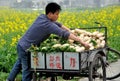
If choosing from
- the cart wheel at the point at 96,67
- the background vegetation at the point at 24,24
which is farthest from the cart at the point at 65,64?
the background vegetation at the point at 24,24

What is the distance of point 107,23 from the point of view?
16.0 meters

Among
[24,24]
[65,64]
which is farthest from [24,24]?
[65,64]

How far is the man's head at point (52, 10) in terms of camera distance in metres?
7.23

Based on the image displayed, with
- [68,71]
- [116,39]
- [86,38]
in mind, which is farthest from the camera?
[116,39]

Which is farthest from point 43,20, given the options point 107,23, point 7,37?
point 107,23

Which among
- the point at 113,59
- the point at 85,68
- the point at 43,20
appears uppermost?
the point at 43,20

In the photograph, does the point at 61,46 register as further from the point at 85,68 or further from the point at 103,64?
the point at 103,64

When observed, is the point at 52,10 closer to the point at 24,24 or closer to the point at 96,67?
the point at 96,67

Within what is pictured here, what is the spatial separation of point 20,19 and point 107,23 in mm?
3109

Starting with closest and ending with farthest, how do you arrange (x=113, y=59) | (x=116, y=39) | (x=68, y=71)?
(x=68, y=71) < (x=113, y=59) < (x=116, y=39)

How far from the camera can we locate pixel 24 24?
1429 cm

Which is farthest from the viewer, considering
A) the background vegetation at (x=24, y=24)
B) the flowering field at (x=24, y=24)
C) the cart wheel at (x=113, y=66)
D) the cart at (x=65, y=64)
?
the flowering field at (x=24, y=24)

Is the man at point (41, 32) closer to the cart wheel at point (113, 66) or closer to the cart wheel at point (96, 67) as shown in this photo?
the cart wheel at point (96, 67)

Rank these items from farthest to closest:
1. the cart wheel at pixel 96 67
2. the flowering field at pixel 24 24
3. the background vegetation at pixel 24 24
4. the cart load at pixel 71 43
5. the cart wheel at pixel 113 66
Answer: the flowering field at pixel 24 24 < the background vegetation at pixel 24 24 < the cart wheel at pixel 113 66 < the cart wheel at pixel 96 67 < the cart load at pixel 71 43
